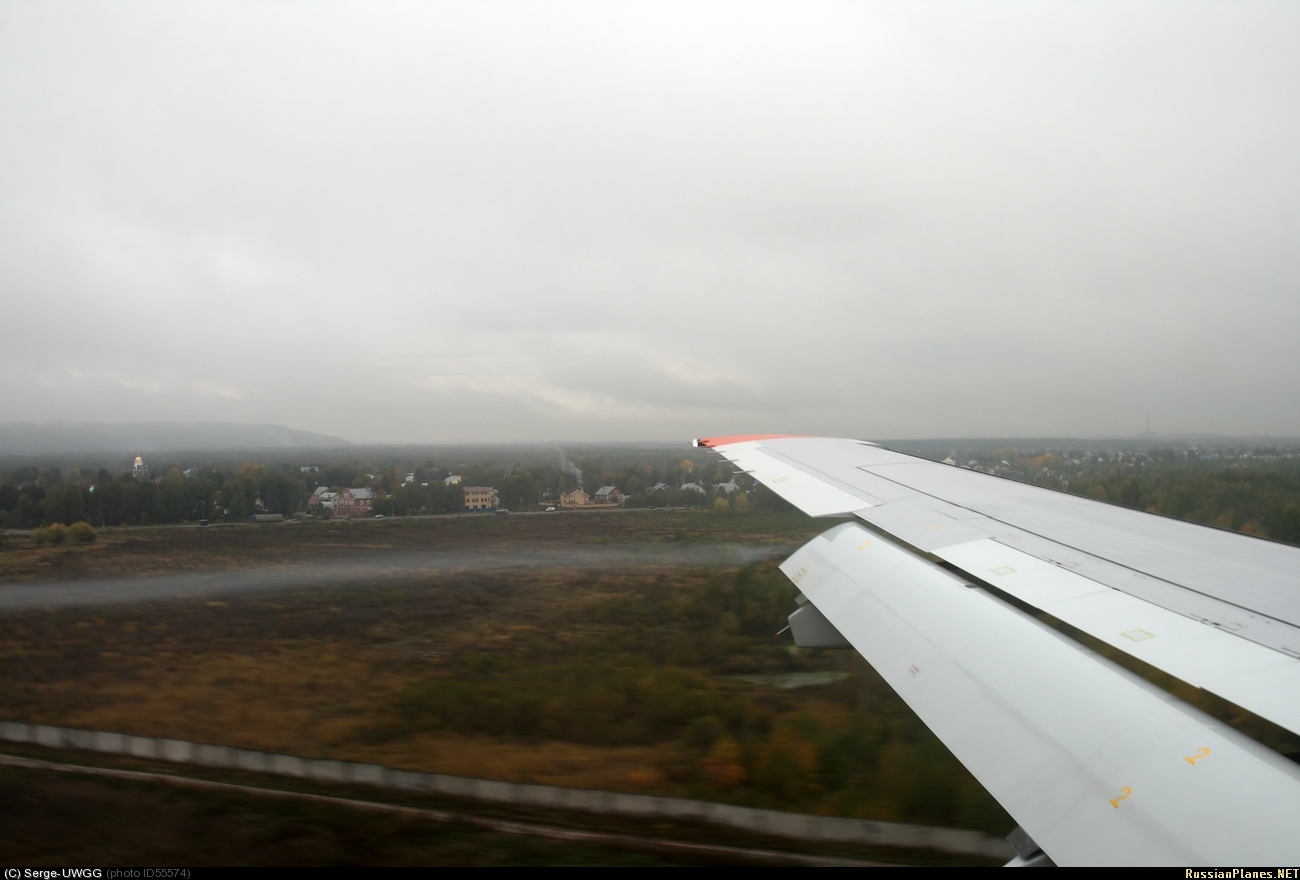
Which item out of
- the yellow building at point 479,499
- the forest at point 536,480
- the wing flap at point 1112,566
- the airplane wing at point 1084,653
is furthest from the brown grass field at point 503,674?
the yellow building at point 479,499

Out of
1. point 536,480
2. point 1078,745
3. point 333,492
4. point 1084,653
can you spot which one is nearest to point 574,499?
point 536,480

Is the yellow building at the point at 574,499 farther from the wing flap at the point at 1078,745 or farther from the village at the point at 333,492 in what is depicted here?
the wing flap at the point at 1078,745

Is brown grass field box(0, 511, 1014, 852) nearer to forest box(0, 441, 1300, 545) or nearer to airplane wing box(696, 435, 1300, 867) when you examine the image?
airplane wing box(696, 435, 1300, 867)

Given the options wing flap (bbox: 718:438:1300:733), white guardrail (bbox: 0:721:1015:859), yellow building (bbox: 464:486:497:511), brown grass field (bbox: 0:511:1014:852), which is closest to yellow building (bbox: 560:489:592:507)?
yellow building (bbox: 464:486:497:511)

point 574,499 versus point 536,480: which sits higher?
point 536,480

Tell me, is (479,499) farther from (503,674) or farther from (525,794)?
(525,794)

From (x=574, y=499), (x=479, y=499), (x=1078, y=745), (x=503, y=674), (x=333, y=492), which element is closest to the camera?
(x=1078, y=745)
